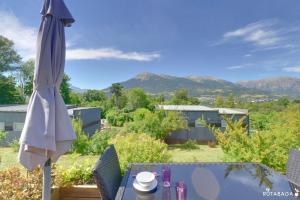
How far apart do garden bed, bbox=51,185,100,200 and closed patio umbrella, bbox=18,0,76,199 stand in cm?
69

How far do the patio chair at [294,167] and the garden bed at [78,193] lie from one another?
2.10 meters

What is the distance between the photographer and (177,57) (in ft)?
205

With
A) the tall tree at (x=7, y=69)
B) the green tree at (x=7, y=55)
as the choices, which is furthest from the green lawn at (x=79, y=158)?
the green tree at (x=7, y=55)

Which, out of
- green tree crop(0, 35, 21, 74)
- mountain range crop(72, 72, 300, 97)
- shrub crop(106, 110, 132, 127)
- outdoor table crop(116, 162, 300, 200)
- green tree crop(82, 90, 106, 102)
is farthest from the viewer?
mountain range crop(72, 72, 300, 97)

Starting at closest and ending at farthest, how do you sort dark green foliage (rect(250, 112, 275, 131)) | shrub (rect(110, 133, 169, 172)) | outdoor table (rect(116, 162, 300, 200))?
1. outdoor table (rect(116, 162, 300, 200))
2. shrub (rect(110, 133, 169, 172))
3. dark green foliage (rect(250, 112, 275, 131))

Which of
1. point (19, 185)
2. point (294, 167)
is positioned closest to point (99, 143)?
point (19, 185)

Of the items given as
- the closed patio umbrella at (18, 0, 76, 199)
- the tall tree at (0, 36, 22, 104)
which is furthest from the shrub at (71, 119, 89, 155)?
the tall tree at (0, 36, 22, 104)

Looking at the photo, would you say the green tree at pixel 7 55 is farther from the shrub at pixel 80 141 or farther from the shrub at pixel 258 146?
the shrub at pixel 258 146

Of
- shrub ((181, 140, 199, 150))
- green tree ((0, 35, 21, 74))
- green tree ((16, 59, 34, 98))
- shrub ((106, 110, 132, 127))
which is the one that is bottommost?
shrub ((181, 140, 199, 150))

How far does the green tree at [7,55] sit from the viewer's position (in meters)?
35.1

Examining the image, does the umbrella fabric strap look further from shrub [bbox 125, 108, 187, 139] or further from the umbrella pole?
shrub [bbox 125, 108, 187, 139]

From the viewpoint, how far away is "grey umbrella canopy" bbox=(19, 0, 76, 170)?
7.67ft

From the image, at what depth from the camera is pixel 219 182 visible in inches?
104

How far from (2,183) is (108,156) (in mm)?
1302
